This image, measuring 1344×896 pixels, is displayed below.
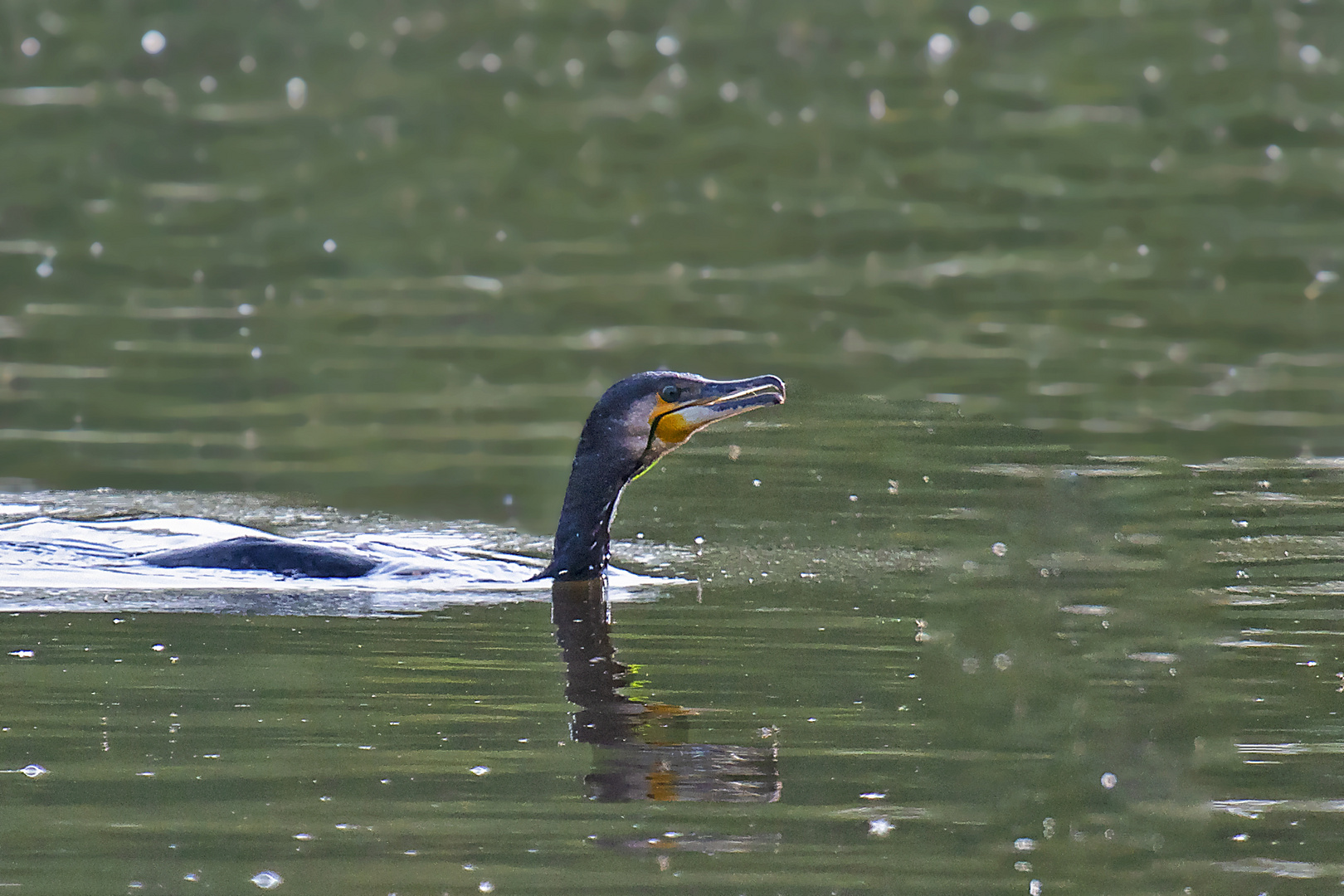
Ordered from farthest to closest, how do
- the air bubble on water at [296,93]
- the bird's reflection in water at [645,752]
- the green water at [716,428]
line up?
the air bubble on water at [296,93] → the bird's reflection in water at [645,752] → the green water at [716,428]

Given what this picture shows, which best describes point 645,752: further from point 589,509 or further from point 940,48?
point 940,48

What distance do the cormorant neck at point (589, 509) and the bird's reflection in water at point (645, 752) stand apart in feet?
5.53

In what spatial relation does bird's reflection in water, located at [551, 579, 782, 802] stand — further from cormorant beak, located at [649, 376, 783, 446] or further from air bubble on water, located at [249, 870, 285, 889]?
cormorant beak, located at [649, 376, 783, 446]

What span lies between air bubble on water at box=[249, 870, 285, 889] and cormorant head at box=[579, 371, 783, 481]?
447 cm

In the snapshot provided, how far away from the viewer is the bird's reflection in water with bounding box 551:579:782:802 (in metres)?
5.96

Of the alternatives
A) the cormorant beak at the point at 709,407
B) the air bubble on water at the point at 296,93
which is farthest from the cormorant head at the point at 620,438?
the air bubble on water at the point at 296,93

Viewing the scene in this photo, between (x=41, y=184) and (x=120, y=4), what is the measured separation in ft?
24.3

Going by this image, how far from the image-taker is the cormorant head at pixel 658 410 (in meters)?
9.48

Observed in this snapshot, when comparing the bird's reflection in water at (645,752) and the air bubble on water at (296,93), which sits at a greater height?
the air bubble on water at (296,93)

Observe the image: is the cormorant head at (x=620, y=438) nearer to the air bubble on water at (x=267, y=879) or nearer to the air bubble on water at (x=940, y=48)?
the air bubble on water at (x=267, y=879)

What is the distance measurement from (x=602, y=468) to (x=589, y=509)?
7.6 inches

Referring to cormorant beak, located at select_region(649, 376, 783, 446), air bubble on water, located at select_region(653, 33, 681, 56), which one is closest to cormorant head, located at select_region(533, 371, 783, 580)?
cormorant beak, located at select_region(649, 376, 783, 446)

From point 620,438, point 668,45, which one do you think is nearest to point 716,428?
point 620,438

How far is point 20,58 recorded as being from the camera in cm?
2784
